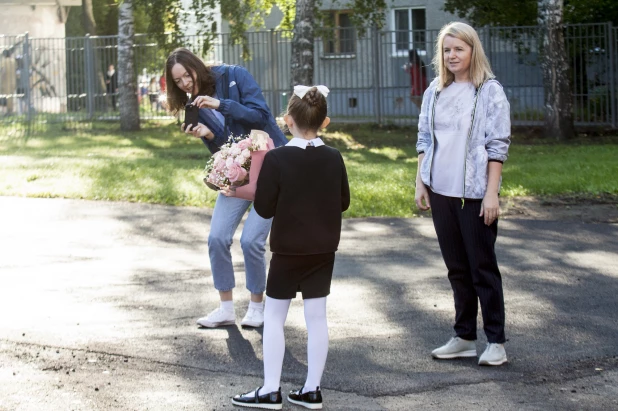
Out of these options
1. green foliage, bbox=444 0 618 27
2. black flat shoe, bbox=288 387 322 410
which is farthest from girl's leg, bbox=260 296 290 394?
green foliage, bbox=444 0 618 27

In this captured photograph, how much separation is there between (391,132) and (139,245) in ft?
44.4

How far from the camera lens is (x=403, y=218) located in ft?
38.0

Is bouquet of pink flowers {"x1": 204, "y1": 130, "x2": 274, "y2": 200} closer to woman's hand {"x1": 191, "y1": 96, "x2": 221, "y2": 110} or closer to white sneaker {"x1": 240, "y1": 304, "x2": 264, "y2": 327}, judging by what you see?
woman's hand {"x1": 191, "y1": 96, "x2": 221, "y2": 110}

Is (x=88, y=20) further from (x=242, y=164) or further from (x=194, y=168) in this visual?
(x=242, y=164)

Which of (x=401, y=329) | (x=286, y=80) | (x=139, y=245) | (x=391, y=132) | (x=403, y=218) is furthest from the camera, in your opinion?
(x=286, y=80)

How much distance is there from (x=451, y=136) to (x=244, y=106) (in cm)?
139

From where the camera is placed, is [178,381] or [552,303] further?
[552,303]

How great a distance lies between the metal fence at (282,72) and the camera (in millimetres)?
22938

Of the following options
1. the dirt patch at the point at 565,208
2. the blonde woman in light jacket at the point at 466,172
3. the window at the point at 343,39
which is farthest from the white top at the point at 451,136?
the window at the point at 343,39

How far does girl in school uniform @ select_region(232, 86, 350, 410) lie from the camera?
497 cm

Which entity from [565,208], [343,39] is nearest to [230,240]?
[565,208]

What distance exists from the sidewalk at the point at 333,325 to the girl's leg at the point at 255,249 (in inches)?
12.6

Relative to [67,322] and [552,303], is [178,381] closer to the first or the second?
[67,322]

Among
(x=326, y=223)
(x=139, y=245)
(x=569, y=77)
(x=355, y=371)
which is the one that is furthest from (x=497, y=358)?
(x=569, y=77)
